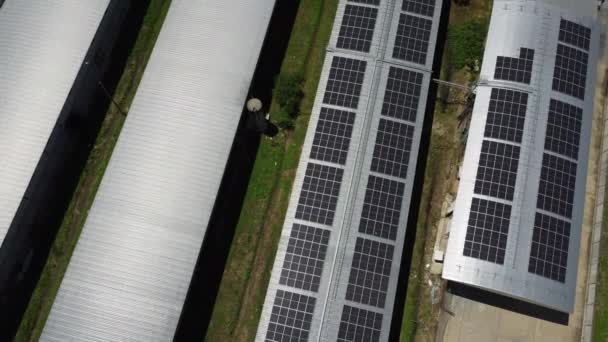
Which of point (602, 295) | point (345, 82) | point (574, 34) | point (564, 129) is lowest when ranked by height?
point (602, 295)

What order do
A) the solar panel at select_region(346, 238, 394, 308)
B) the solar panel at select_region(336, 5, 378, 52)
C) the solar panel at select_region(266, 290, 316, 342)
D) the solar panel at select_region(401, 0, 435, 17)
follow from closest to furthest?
the solar panel at select_region(266, 290, 316, 342)
the solar panel at select_region(346, 238, 394, 308)
the solar panel at select_region(336, 5, 378, 52)
the solar panel at select_region(401, 0, 435, 17)

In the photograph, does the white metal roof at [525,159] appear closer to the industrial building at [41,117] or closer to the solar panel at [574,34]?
the solar panel at [574,34]

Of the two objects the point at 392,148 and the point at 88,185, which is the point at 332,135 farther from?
the point at 88,185

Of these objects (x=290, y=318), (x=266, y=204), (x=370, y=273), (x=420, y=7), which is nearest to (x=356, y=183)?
(x=370, y=273)

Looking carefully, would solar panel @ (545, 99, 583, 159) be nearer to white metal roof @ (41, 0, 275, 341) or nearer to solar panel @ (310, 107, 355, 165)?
solar panel @ (310, 107, 355, 165)

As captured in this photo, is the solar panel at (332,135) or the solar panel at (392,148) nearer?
the solar panel at (392,148)

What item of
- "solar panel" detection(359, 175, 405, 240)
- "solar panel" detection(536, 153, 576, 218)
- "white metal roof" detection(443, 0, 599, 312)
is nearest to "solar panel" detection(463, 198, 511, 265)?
"white metal roof" detection(443, 0, 599, 312)

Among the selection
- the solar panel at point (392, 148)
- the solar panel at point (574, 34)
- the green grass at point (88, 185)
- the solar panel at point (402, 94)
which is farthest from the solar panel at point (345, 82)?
the green grass at point (88, 185)
